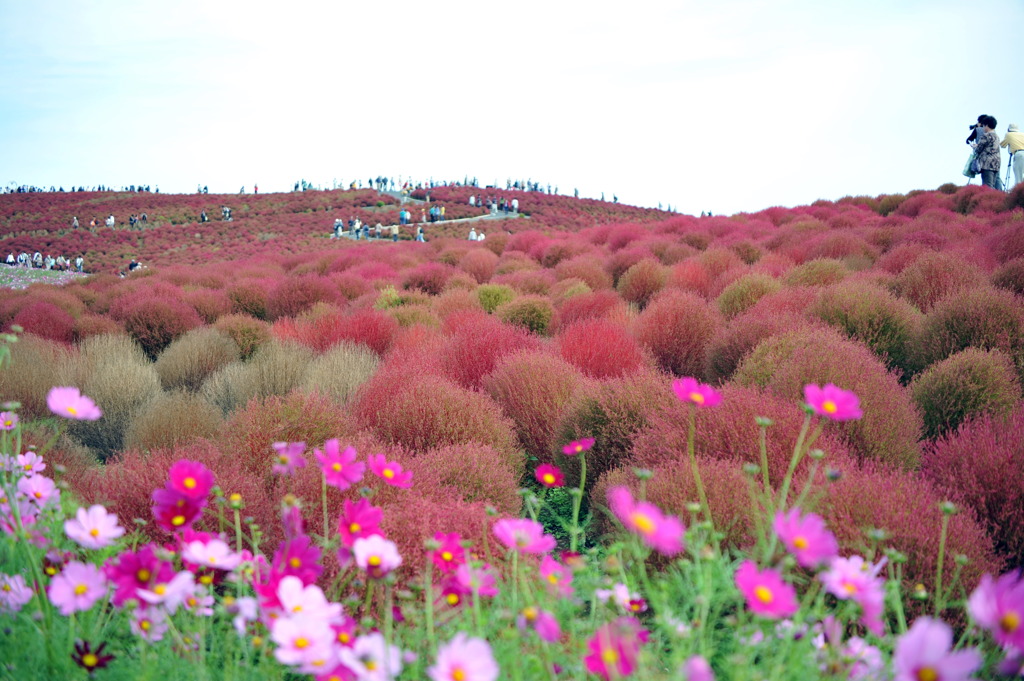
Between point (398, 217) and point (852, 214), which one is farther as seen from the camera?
point (398, 217)

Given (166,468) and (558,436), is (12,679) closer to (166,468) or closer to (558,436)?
(166,468)

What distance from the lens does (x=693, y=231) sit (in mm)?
13008

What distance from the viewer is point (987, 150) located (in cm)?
1459

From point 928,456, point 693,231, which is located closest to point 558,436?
point 928,456

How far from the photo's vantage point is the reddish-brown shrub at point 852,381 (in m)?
3.07

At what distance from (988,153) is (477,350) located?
15.4 meters

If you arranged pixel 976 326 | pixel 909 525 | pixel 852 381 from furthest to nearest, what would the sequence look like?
pixel 976 326, pixel 852 381, pixel 909 525

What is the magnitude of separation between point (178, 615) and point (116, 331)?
7.04 meters

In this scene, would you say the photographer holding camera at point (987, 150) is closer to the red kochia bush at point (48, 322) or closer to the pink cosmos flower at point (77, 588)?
the red kochia bush at point (48, 322)

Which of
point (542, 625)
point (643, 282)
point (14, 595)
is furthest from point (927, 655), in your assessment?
point (643, 282)

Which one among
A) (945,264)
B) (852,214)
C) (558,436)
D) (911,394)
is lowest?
(558,436)

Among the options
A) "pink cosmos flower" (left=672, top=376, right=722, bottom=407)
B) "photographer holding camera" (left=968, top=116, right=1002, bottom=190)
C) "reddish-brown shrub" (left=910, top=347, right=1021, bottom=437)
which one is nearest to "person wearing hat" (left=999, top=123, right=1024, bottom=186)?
"photographer holding camera" (left=968, top=116, right=1002, bottom=190)

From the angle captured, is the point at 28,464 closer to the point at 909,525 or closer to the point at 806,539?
the point at 806,539

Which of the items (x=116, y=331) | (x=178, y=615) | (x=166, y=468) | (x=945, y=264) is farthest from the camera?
(x=116, y=331)
